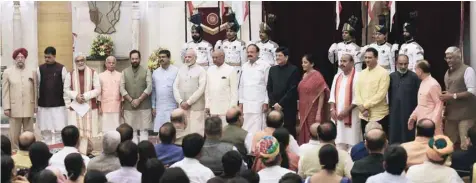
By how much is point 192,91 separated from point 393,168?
551cm

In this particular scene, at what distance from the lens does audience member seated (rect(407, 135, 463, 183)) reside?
20.6ft

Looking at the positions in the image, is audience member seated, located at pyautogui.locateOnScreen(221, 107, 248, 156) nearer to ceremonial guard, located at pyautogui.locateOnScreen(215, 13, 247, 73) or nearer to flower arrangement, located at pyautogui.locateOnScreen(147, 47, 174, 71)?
ceremonial guard, located at pyautogui.locateOnScreen(215, 13, 247, 73)

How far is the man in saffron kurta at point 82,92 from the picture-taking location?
1096cm

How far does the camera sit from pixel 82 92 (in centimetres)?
1100

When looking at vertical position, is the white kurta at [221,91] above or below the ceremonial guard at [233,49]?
below

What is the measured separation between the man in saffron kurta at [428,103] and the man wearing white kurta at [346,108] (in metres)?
0.70

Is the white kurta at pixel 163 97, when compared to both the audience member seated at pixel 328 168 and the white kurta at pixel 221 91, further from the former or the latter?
the audience member seated at pixel 328 168

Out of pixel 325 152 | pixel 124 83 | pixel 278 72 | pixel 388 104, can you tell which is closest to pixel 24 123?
pixel 124 83

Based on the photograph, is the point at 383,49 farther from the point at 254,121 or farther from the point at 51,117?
the point at 51,117

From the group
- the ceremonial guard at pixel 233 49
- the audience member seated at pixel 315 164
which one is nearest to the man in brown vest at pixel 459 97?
the ceremonial guard at pixel 233 49

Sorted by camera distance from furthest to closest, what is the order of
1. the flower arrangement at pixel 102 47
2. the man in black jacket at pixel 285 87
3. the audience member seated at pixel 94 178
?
the flower arrangement at pixel 102 47, the man in black jacket at pixel 285 87, the audience member seated at pixel 94 178

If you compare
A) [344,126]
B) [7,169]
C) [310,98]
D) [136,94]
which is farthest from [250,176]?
[136,94]

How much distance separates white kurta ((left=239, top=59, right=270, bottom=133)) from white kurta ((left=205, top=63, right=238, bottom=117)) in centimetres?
14

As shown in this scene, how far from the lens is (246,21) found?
14.0 m
